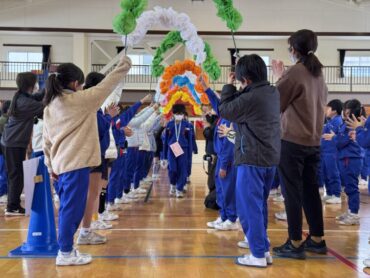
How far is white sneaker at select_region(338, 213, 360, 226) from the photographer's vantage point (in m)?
5.15

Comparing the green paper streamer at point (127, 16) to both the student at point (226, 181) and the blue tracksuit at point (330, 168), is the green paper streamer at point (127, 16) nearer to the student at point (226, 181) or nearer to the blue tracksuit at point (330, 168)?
the student at point (226, 181)

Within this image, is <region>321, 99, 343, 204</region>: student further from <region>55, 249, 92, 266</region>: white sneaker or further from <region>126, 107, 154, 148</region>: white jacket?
<region>55, 249, 92, 266</region>: white sneaker

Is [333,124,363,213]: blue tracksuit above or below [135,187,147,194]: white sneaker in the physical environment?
above

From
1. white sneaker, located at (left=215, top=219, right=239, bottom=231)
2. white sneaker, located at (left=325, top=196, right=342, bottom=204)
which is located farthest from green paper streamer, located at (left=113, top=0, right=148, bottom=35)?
white sneaker, located at (left=325, top=196, right=342, bottom=204)

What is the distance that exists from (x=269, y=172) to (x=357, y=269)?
3.05ft

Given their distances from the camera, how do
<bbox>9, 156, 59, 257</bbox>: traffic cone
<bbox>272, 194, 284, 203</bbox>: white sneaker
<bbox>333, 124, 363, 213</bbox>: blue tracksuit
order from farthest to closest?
<bbox>272, 194, 284, 203</bbox>: white sneaker < <bbox>333, 124, 363, 213</bbox>: blue tracksuit < <bbox>9, 156, 59, 257</bbox>: traffic cone

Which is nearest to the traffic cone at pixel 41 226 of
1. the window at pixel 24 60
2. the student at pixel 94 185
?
the student at pixel 94 185

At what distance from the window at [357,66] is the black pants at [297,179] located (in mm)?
17574

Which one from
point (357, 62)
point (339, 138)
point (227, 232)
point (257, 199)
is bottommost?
point (227, 232)

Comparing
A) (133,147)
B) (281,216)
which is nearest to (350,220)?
(281,216)

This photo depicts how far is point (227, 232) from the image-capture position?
462 cm

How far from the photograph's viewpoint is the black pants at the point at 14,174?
5.58 metres

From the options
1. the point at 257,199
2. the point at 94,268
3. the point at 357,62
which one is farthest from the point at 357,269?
the point at 357,62

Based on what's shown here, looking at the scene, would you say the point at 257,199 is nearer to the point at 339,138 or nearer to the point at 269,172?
the point at 269,172
